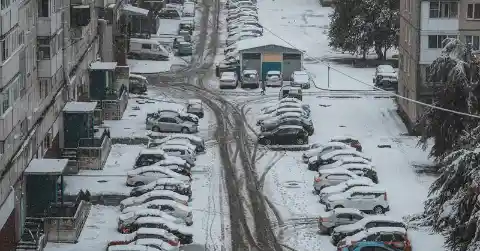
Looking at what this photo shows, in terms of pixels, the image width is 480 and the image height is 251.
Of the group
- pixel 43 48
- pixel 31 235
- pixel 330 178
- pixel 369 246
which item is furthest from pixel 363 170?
pixel 31 235

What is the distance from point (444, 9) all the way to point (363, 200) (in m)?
18.4

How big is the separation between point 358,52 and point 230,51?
365 inches

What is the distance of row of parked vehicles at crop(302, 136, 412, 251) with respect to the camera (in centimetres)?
4344

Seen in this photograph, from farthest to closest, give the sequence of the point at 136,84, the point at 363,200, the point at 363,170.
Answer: the point at 136,84
the point at 363,170
the point at 363,200

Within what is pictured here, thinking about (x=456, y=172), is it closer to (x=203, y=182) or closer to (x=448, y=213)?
(x=448, y=213)

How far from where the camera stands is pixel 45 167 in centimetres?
4625

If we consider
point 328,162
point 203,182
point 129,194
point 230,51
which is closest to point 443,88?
point 328,162

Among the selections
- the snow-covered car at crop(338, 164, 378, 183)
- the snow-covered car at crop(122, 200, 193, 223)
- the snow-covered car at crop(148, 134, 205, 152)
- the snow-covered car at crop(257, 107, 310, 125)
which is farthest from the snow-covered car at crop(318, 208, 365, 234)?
the snow-covered car at crop(257, 107, 310, 125)

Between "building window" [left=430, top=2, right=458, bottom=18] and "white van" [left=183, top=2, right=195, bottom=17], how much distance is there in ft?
145

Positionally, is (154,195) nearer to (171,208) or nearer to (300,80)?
(171,208)

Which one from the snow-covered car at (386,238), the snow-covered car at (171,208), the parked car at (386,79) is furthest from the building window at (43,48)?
the parked car at (386,79)

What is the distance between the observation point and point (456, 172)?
41438 mm

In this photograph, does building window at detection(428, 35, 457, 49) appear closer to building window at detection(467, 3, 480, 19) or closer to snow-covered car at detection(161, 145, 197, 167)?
building window at detection(467, 3, 480, 19)

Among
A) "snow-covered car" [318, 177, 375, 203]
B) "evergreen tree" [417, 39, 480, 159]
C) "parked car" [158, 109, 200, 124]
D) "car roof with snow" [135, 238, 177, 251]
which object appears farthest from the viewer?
"parked car" [158, 109, 200, 124]
